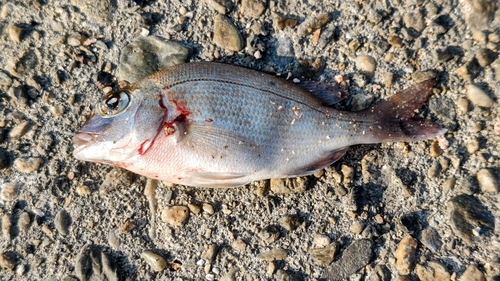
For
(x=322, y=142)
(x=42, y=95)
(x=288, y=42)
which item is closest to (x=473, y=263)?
(x=322, y=142)

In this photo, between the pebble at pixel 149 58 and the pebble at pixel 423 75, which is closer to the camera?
the pebble at pixel 423 75

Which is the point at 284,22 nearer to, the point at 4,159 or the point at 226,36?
the point at 226,36

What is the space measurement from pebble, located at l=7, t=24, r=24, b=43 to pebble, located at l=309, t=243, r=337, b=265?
2962 millimetres

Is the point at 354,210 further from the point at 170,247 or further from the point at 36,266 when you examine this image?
the point at 36,266

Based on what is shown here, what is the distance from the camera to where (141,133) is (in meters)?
2.53

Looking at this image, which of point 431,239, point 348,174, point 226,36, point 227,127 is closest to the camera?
point 227,127

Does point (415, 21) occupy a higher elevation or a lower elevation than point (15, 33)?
higher

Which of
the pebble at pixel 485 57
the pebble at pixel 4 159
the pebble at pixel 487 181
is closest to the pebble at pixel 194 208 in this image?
the pebble at pixel 4 159

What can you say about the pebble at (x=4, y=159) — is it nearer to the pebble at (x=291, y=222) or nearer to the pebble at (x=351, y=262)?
the pebble at (x=291, y=222)

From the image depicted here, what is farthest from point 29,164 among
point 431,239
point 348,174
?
point 431,239

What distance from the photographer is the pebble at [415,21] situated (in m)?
2.79

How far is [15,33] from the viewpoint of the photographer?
2918 mm

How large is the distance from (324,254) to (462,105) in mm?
1563

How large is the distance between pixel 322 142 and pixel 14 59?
2.61 m
